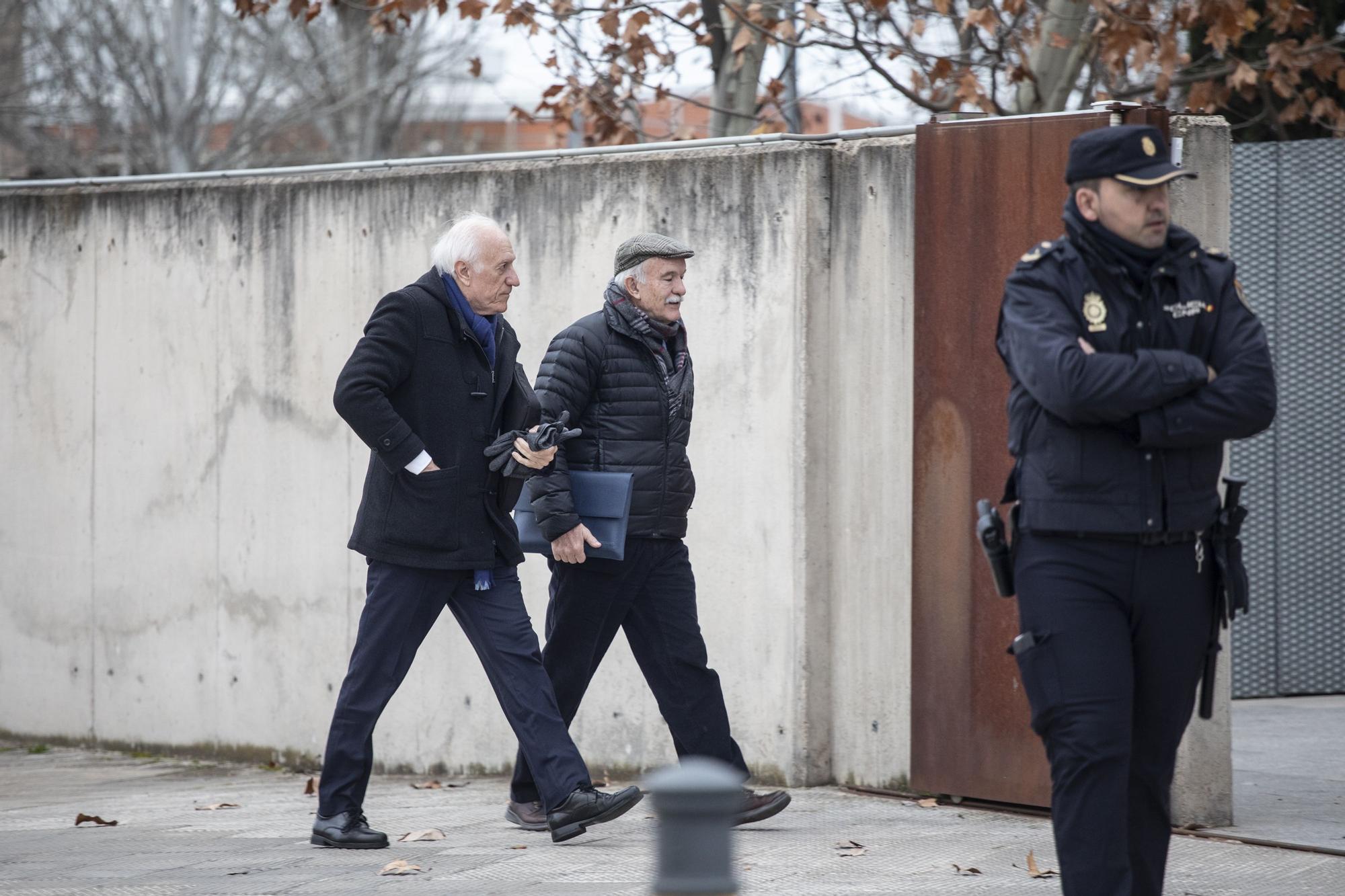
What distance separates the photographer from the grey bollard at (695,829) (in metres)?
2.68

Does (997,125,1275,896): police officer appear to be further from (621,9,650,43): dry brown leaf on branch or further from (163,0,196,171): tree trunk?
(163,0,196,171): tree trunk

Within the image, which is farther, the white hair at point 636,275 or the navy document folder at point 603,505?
the white hair at point 636,275

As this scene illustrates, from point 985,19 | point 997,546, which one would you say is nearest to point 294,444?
point 985,19

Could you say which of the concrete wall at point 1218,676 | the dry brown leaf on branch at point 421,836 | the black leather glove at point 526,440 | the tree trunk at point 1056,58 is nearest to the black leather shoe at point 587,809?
the dry brown leaf on branch at point 421,836

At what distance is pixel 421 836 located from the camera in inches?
245

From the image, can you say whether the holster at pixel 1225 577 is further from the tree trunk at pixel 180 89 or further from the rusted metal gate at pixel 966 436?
the tree trunk at pixel 180 89

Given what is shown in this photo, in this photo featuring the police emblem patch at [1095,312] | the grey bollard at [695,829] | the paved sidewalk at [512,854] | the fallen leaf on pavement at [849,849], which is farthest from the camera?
the fallen leaf on pavement at [849,849]

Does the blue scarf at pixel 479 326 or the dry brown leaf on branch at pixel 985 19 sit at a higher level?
the dry brown leaf on branch at pixel 985 19

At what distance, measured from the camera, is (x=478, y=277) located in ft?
19.8

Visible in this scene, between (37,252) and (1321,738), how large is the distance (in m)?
6.44

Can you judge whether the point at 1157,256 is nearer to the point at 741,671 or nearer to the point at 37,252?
the point at 741,671

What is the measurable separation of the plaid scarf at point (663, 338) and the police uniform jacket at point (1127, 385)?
197 centimetres

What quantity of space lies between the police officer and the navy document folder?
191cm

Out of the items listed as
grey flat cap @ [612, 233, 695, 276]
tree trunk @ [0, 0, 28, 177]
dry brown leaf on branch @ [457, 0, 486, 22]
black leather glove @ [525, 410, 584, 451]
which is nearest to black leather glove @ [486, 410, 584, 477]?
black leather glove @ [525, 410, 584, 451]
